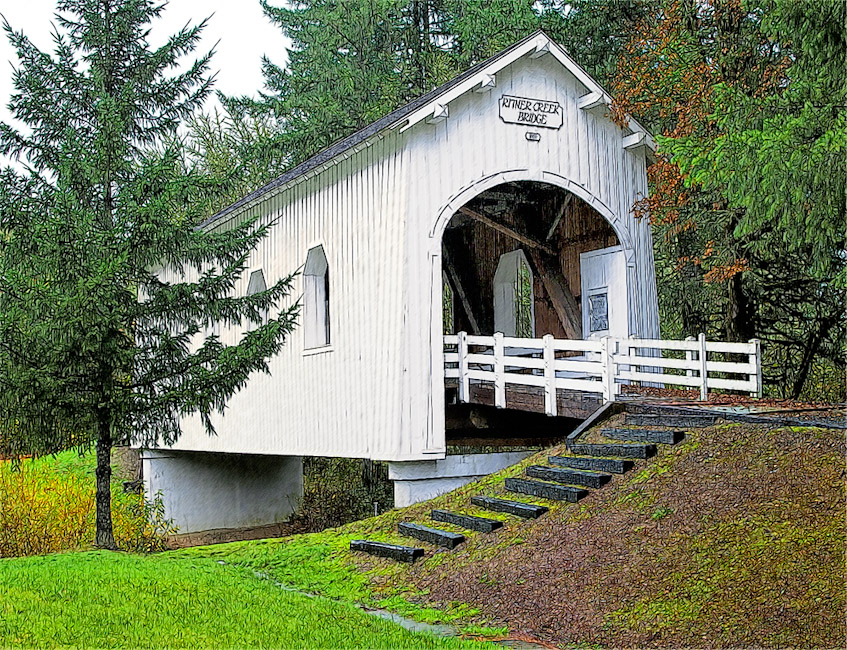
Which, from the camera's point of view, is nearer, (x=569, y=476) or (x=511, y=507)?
(x=511, y=507)

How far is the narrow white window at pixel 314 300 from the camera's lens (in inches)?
625

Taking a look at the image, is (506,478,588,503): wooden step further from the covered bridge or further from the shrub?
the shrub

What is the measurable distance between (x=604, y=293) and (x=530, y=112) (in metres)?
3.12

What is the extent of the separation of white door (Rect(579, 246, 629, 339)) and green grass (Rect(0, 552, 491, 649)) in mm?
7508

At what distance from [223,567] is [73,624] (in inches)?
124

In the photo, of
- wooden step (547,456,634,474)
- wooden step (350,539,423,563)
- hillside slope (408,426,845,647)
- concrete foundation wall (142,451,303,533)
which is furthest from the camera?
concrete foundation wall (142,451,303,533)

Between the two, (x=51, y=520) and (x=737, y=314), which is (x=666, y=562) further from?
(x=737, y=314)

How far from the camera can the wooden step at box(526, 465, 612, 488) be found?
10.0 meters

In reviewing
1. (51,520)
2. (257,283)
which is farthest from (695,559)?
(257,283)

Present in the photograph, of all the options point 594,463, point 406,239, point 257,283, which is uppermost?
point 406,239

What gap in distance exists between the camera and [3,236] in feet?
42.2

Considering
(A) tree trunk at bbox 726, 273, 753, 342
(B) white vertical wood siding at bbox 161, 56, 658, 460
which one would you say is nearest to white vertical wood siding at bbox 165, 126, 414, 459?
(B) white vertical wood siding at bbox 161, 56, 658, 460

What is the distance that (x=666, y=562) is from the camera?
7688 mm

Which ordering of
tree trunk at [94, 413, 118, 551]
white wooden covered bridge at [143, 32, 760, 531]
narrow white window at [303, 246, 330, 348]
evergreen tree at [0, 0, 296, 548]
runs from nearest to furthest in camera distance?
1. evergreen tree at [0, 0, 296, 548]
2. tree trunk at [94, 413, 118, 551]
3. white wooden covered bridge at [143, 32, 760, 531]
4. narrow white window at [303, 246, 330, 348]
